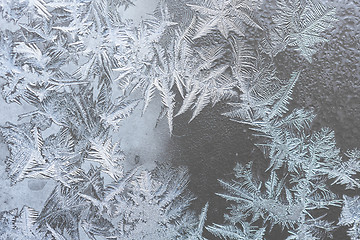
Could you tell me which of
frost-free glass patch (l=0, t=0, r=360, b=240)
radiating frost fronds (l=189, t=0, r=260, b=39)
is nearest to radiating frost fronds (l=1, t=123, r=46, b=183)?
frost-free glass patch (l=0, t=0, r=360, b=240)

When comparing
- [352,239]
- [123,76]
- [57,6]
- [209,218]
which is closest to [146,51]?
[123,76]

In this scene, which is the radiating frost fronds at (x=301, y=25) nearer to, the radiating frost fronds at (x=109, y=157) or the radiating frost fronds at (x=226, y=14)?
the radiating frost fronds at (x=226, y=14)

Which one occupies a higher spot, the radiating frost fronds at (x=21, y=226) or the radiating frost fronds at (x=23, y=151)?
the radiating frost fronds at (x=23, y=151)

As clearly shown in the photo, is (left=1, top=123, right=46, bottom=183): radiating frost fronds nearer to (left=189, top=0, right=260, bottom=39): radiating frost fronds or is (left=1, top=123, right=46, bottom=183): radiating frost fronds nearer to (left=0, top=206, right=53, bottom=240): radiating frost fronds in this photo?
(left=0, top=206, right=53, bottom=240): radiating frost fronds

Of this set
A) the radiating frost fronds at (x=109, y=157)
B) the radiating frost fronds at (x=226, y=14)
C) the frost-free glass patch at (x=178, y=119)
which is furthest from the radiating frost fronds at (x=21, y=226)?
the radiating frost fronds at (x=226, y=14)

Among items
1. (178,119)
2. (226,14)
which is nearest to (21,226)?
(178,119)

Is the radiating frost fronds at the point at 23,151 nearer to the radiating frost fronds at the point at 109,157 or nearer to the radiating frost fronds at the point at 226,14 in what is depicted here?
the radiating frost fronds at the point at 109,157

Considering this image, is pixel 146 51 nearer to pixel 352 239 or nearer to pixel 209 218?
pixel 209 218

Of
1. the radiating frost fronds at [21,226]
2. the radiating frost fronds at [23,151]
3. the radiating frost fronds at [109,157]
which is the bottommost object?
the radiating frost fronds at [21,226]
